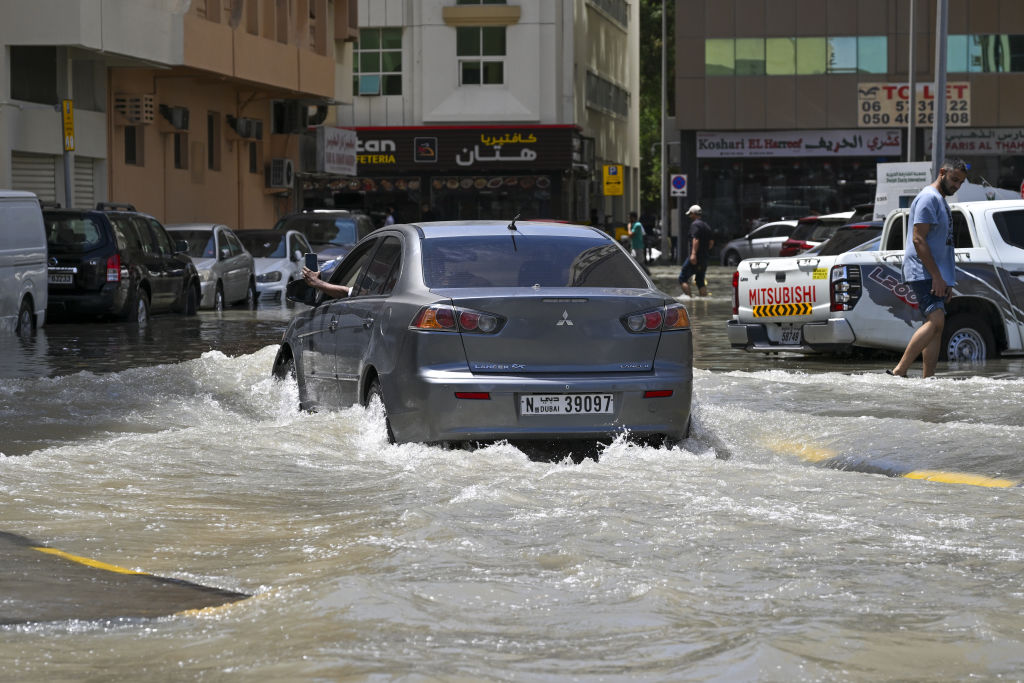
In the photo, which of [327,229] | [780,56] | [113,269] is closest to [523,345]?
[113,269]

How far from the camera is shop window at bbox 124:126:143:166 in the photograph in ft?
121

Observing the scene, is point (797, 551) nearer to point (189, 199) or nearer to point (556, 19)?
point (189, 199)

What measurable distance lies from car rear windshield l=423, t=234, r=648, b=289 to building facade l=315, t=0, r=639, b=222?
47766 millimetres

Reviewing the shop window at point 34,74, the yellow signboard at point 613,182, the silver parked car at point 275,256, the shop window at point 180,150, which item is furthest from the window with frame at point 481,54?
the silver parked car at point 275,256

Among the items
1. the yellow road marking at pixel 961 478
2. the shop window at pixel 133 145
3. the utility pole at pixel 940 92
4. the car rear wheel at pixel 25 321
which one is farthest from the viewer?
the shop window at pixel 133 145

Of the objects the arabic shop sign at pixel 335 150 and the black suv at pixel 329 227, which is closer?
the black suv at pixel 329 227

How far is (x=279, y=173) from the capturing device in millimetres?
46188

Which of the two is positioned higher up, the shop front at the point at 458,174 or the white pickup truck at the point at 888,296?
the shop front at the point at 458,174

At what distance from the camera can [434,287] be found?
927 cm

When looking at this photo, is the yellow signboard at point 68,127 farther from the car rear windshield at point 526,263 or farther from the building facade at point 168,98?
the car rear windshield at point 526,263

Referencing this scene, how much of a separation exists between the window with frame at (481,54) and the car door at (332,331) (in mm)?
47641

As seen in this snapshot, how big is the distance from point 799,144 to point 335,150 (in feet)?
54.2

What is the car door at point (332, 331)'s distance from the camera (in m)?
10.3

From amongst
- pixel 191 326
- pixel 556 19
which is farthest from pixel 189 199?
pixel 556 19
